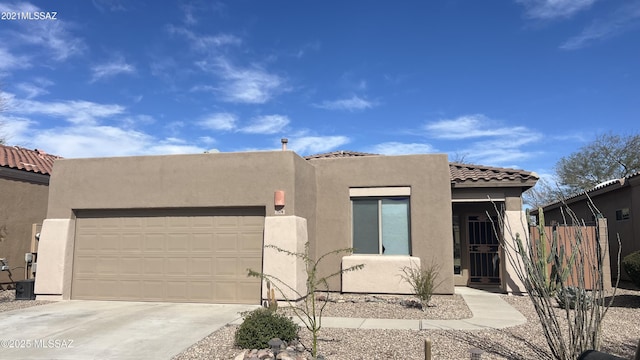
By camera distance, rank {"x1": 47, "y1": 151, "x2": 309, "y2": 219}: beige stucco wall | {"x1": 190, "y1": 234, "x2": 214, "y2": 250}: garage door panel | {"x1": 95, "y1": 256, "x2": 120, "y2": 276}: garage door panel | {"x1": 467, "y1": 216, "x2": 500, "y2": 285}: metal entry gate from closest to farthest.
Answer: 1. {"x1": 47, "y1": 151, "x2": 309, "y2": 219}: beige stucco wall
2. {"x1": 190, "y1": 234, "x2": 214, "y2": 250}: garage door panel
3. {"x1": 95, "y1": 256, "x2": 120, "y2": 276}: garage door panel
4. {"x1": 467, "y1": 216, "x2": 500, "y2": 285}: metal entry gate

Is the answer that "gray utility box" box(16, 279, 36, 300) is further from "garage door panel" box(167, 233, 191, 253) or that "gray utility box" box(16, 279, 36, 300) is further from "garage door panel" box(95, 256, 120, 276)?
"garage door panel" box(167, 233, 191, 253)

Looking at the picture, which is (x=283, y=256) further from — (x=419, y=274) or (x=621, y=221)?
(x=621, y=221)

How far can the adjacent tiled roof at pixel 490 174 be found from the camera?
1290cm

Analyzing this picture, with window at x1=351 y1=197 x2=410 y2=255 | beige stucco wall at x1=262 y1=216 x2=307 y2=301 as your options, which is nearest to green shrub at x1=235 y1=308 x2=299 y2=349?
beige stucco wall at x1=262 y1=216 x2=307 y2=301

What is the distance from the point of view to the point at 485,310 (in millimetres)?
10336

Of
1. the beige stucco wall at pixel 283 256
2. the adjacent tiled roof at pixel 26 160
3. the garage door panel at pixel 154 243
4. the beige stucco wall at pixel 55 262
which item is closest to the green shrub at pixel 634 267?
the beige stucco wall at pixel 283 256

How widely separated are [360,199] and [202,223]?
444 cm

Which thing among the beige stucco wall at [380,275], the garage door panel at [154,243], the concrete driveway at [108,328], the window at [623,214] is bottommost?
the concrete driveway at [108,328]

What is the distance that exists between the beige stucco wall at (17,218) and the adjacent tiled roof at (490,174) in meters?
13.2

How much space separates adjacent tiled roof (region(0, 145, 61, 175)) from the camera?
14.5m

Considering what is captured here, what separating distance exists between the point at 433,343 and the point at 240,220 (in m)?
5.87

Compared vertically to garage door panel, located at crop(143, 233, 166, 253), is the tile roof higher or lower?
higher

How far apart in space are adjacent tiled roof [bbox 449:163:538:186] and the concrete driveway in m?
7.15

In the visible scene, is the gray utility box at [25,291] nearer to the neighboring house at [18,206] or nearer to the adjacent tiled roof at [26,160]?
the neighboring house at [18,206]
